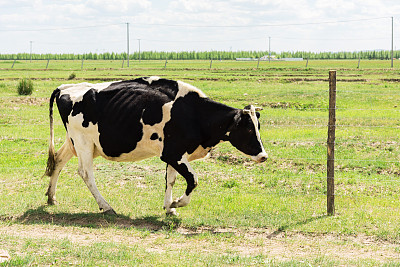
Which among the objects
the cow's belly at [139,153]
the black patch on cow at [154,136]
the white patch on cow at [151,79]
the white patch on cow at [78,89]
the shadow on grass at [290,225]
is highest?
the white patch on cow at [151,79]

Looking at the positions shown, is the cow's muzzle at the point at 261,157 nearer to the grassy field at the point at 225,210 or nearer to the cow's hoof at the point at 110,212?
the grassy field at the point at 225,210

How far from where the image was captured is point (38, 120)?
20438mm

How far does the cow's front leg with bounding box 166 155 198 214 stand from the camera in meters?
9.48

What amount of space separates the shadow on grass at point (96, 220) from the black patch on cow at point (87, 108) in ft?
5.71

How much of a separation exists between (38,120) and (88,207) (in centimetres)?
1094

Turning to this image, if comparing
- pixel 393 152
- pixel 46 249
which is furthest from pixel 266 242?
pixel 393 152

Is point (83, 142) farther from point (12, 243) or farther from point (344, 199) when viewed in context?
point (344, 199)

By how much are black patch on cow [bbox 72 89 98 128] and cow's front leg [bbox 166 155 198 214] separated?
73.1 inches

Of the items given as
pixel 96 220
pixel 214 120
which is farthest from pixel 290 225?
pixel 96 220

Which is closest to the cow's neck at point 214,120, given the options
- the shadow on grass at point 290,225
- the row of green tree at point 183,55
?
the shadow on grass at point 290,225

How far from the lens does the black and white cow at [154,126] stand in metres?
9.57

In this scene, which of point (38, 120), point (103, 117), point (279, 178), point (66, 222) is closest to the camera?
point (66, 222)

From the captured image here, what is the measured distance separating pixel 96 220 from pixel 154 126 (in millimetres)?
1936

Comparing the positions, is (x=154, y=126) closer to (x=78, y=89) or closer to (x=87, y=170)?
(x=87, y=170)
